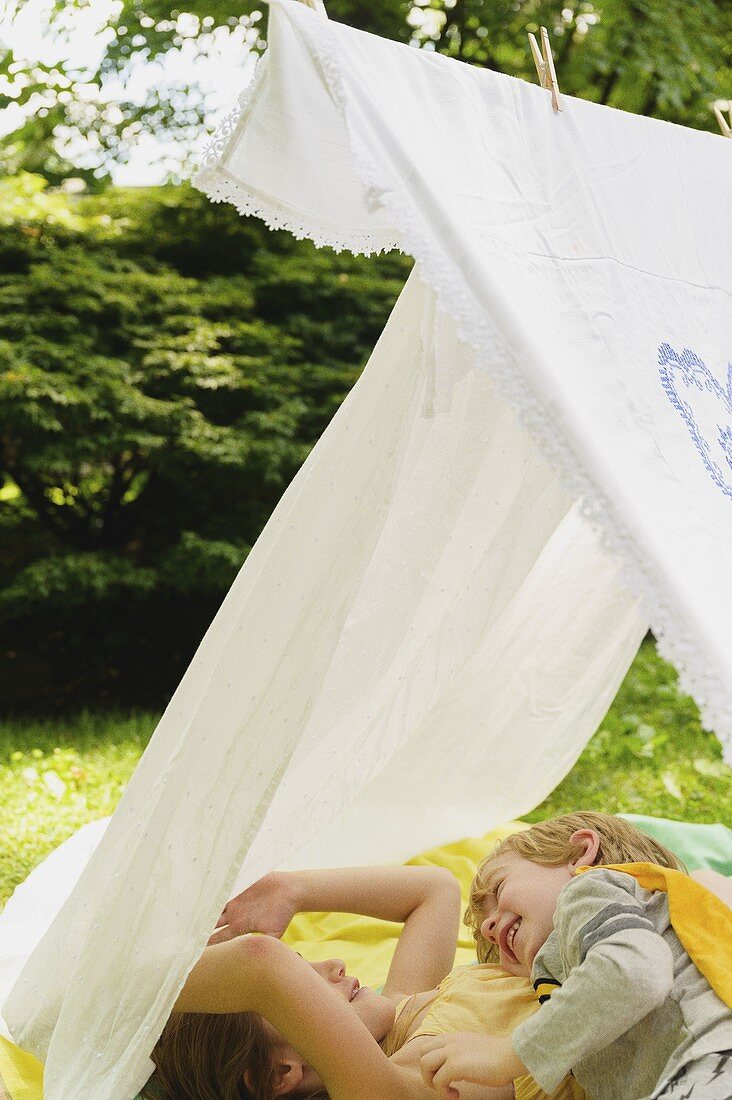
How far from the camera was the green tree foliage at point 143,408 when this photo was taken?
15.8 ft

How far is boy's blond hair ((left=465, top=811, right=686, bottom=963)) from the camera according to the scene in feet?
6.20

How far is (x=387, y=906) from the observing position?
233 cm

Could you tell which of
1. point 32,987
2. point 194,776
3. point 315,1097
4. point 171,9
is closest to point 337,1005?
point 315,1097

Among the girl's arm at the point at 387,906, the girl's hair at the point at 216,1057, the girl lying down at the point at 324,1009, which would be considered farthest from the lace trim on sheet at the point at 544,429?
the girl's arm at the point at 387,906

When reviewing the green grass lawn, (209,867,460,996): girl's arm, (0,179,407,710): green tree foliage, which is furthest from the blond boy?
(0,179,407,710): green tree foliage

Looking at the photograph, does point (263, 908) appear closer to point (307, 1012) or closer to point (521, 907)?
point (307, 1012)

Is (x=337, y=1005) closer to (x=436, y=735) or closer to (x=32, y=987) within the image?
(x=32, y=987)

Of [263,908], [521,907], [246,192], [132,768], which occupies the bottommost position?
[132,768]

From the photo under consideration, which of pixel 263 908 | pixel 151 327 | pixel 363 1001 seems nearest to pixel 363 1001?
pixel 363 1001

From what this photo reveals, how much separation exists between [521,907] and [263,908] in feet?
1.95

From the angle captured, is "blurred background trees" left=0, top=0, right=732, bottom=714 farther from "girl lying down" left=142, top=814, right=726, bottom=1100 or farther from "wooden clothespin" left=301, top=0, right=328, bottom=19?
"wooden clothespin" left=301, top=0, right=328, bottom=19

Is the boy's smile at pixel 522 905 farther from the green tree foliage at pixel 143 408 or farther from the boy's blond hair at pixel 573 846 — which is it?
the green tree foliage at pixel 143 408

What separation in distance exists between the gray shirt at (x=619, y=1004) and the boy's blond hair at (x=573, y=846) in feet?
0.83

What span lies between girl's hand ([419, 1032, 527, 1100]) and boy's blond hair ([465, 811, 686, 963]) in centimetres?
32
